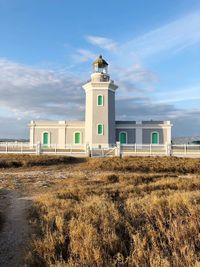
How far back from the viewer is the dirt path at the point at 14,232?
4863 millimetres

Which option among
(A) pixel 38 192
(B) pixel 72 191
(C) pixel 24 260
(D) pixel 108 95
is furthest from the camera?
(D) pixel 108 95

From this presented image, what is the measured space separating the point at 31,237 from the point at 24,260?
3.17 feet

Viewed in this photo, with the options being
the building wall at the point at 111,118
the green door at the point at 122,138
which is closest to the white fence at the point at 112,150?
the building wall at the point at 111,118

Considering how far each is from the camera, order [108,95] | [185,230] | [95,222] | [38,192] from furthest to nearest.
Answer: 1. [108,95]
2. [38,192]
3. [95,222]
4. [185,230]

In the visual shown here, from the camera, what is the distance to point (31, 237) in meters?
5.59

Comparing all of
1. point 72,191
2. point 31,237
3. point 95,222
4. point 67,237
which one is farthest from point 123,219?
point 72,191

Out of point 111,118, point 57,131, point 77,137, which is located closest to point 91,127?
point 111,118

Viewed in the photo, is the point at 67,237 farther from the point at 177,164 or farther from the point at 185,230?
the point at 177,164

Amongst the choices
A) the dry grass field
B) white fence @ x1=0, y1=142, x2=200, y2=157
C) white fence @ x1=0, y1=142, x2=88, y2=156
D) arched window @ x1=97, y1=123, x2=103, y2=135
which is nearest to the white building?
arched window @ x1=97, y1=123, x2=103, y2=135

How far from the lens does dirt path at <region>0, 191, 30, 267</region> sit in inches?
191

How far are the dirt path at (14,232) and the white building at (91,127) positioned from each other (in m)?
23.7

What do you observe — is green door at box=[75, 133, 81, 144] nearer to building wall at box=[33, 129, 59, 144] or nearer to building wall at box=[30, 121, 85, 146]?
building wall at box=[30, 121, 85, 146]

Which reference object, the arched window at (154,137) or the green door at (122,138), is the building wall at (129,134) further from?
Answer: the arched window at (154,137)

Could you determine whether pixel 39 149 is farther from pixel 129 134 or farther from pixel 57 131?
pixel 129 134
